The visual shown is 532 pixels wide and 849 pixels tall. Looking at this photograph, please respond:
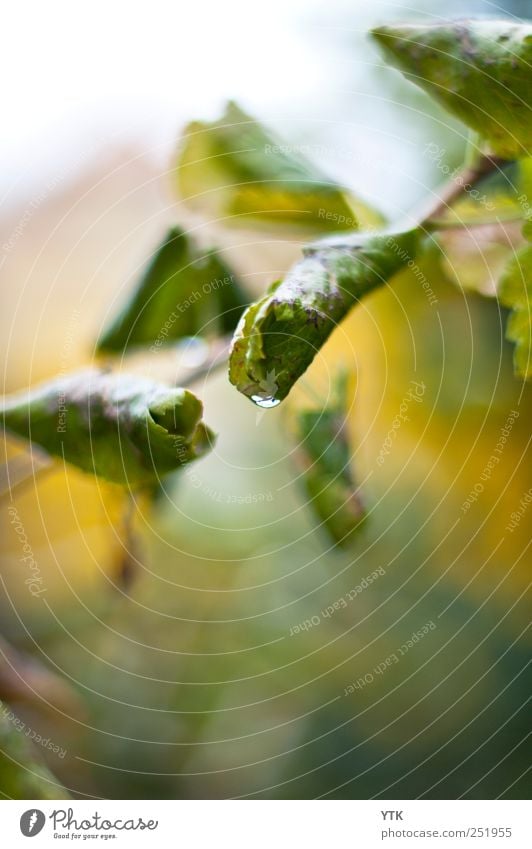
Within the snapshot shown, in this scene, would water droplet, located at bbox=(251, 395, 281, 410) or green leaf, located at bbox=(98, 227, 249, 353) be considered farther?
green leaf, located at bbox=(98, 227, 249, 353)

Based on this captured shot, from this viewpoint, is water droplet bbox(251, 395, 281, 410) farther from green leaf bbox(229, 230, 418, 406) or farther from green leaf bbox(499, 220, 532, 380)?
green leaf bbox(499, 220, 532, 380)

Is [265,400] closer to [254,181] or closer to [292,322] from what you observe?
[292,322]

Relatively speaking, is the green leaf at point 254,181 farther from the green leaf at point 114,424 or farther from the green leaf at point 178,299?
the green leaf at point 114,424

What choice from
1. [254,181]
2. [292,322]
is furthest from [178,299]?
[292,322]

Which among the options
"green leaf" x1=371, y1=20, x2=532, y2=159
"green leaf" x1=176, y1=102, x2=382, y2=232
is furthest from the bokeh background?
"green leaf" x1=371, y1=20, x2=532, y2=159

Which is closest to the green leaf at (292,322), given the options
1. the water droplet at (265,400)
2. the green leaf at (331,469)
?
the water droplet at (265,400)
